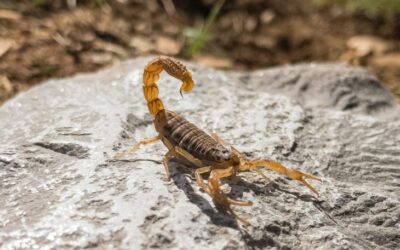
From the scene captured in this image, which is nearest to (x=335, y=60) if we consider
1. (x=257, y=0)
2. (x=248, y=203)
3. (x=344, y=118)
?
(x=257, y=0)

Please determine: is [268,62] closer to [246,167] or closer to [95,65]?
[95,65]

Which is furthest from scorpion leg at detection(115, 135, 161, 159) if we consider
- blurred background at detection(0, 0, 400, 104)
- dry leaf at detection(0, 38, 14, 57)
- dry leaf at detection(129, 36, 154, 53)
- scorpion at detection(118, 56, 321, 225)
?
dry leaf at detection(129, 36, 154, 53)

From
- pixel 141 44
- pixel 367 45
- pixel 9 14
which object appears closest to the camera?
pixel 9 14

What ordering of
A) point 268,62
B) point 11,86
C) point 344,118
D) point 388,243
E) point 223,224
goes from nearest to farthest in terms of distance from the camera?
point 223,224
point 388,243
point 344,118
point 11,86
point 268,62

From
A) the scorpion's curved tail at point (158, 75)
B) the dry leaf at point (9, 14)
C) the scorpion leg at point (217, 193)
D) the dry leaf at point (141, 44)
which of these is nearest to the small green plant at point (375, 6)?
the dry leaf at point (141, 44)

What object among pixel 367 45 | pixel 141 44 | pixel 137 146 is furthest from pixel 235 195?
pixel 367 45

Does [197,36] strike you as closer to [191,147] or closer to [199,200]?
[191,147]
